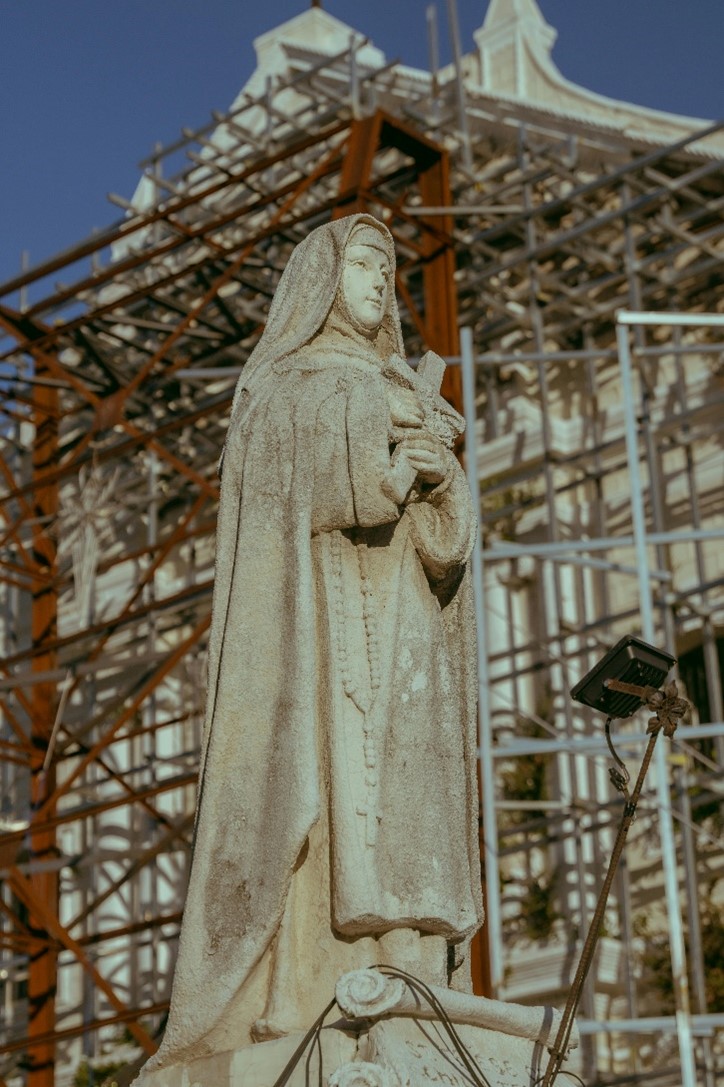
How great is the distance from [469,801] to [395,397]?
1052mm

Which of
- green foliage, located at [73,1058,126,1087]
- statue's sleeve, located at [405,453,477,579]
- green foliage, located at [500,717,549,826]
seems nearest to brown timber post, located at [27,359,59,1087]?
green foliage, located at [73,1058,126,1087]

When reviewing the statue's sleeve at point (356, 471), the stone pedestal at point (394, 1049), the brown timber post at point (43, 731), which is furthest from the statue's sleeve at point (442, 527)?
the brown timber post at point (43, 731)

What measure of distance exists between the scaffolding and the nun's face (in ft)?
26.4

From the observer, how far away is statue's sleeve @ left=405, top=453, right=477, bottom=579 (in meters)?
5.58

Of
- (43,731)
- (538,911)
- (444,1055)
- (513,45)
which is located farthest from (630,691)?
(513,45)

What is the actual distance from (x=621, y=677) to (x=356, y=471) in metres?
0.83

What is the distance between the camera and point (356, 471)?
5.41 meters

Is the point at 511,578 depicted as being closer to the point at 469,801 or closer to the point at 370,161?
the point at 370,161

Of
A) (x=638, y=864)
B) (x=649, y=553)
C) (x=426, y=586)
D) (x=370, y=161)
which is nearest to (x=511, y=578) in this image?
(x=649, y=553)

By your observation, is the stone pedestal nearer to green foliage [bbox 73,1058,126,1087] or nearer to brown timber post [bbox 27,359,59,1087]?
brown timber post [bbox 27,359,59,1087]

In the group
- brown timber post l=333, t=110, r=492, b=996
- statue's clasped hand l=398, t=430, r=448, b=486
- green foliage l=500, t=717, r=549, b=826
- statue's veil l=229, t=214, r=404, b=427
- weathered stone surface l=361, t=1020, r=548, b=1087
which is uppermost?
brown timber post l=333, t=110, r=492, b=996

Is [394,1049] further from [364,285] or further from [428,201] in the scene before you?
[428,201]

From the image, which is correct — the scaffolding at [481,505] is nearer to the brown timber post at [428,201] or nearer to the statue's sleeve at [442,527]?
the brown timber post at [428,201]

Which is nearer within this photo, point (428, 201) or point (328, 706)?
point (328, 706)
